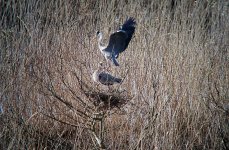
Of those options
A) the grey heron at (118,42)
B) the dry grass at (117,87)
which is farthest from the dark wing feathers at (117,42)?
the dry grass at (117,87)

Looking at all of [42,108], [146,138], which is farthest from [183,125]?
[42,108]

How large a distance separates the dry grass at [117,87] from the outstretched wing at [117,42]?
0.20 m

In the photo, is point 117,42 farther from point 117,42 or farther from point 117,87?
point 117,87

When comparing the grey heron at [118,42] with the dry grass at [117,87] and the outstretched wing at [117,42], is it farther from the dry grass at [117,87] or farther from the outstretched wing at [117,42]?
the dry grass at [117,87]

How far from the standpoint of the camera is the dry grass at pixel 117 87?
6.77 ft

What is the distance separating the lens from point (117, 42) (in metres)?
2.34

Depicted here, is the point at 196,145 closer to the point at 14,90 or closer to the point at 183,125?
the point at 183,125

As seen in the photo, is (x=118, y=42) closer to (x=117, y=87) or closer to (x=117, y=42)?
(x=117, y=42)

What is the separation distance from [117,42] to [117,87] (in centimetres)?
30

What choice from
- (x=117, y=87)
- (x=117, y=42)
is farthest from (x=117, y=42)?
(x=117, y=87)

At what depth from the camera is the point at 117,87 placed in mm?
2375

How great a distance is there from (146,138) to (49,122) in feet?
2.58

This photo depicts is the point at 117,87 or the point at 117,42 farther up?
the point at 117,42

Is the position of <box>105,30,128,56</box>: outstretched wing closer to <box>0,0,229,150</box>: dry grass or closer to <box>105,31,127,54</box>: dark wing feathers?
<box>105,31,127,54</box>: dark wing feathers
